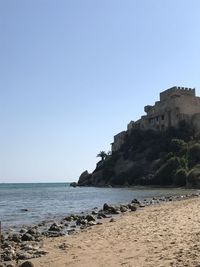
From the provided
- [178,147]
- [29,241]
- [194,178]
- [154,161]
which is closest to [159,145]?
A: [154,161]

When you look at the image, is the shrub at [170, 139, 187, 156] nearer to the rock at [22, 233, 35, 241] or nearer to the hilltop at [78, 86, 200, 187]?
the hilltop at [78, 86, 200, 187]

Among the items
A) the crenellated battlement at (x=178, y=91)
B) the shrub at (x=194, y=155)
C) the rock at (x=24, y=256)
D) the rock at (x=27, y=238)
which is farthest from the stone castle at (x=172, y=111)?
the rock at (x=24, y=256)

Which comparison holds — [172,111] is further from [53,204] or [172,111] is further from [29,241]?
[29,241]

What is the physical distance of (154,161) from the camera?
105125mm

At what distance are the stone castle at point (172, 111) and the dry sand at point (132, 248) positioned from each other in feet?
316

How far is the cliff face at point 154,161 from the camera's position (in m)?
87.1

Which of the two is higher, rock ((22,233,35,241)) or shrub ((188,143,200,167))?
shrub ((188,143,200,167))

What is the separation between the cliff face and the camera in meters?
87.1

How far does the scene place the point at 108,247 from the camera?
46.2 ft

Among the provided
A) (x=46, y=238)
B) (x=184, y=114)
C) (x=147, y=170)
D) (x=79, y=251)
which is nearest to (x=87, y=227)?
(x=46, y=238)

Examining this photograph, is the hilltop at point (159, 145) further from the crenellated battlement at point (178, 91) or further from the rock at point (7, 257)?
the rock at point (7, 257)

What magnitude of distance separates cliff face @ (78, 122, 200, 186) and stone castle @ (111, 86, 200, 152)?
2.63 m

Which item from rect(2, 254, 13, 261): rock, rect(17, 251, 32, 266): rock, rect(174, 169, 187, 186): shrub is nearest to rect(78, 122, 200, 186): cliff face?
rect(174, 169, 187, 186): shrub

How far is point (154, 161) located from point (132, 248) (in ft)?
305
